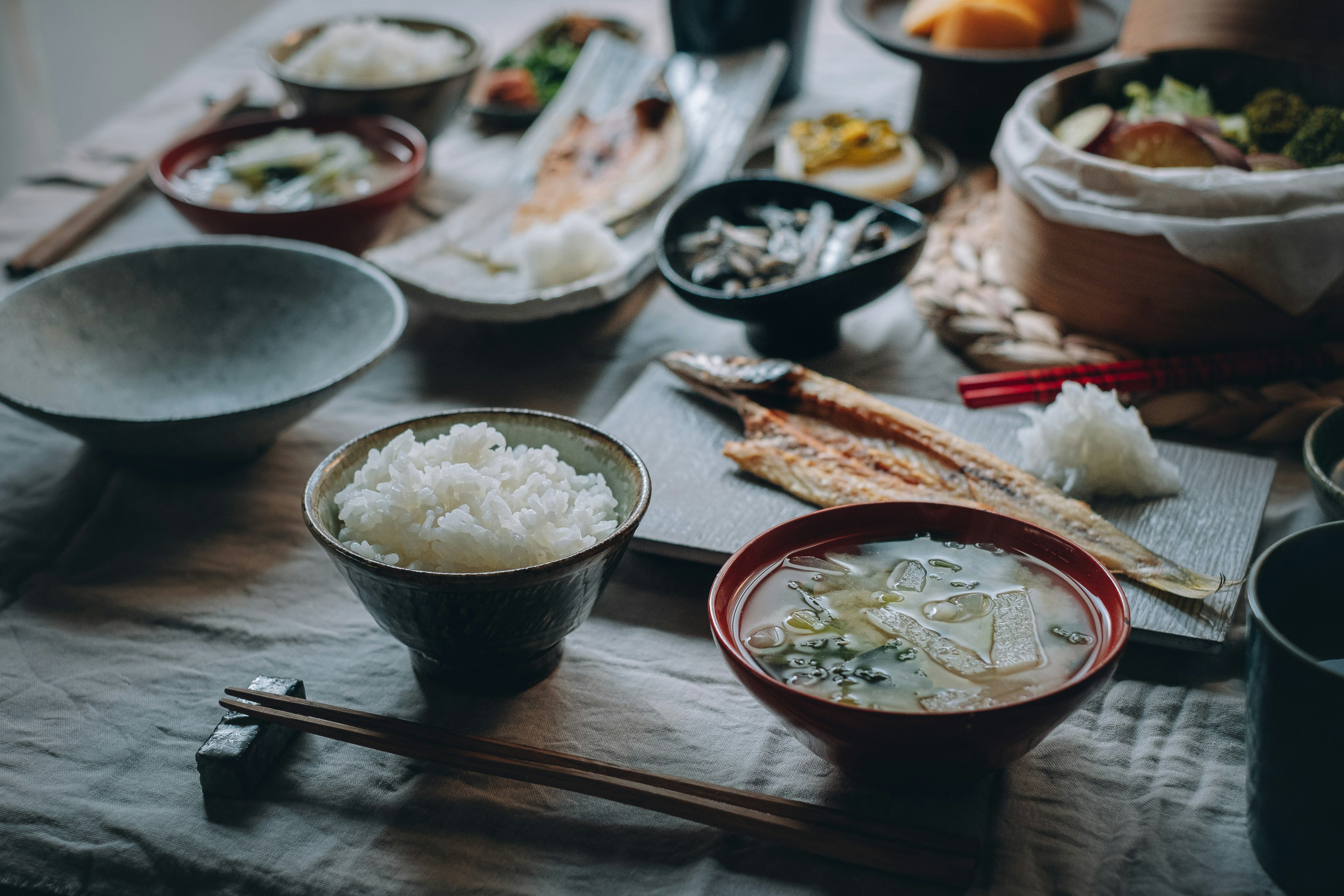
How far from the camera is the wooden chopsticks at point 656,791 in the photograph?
85 cm

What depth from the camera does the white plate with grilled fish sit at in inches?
67.5

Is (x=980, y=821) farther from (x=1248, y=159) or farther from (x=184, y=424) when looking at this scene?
(x=1248, y=159)

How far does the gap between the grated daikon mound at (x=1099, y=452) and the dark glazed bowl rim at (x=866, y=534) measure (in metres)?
0.30

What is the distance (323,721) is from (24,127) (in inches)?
139

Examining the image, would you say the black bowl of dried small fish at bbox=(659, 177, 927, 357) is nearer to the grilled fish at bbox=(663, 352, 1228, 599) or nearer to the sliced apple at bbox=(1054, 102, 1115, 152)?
the grilled fish at bbox=(663, 352, 1228, 599)

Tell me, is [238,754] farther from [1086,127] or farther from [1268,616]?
[1086,127]

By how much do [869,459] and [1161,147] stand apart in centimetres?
74

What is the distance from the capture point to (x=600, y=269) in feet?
5.75

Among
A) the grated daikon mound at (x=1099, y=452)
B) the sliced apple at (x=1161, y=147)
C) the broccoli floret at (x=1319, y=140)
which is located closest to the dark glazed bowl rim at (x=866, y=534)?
the grated daikon mound at (x=1099, y=452)

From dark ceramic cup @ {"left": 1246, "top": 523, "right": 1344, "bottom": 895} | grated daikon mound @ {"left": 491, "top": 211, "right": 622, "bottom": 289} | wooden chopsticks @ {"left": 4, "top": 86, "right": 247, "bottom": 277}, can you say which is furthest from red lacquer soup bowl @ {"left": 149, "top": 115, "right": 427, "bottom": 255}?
dark ceramic cup @ {"left": 1246, "top": 523, "right": 1344, "bottom": 895}

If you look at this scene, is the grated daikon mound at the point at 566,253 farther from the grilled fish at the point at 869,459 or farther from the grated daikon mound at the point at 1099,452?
the grated daikon mound at the point at 1099,452

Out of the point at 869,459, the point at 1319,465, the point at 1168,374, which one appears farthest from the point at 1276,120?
the point at 869,459

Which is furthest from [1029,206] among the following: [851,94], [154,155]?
[154,155]

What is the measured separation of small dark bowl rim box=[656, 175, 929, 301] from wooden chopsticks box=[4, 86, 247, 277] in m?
1.04
